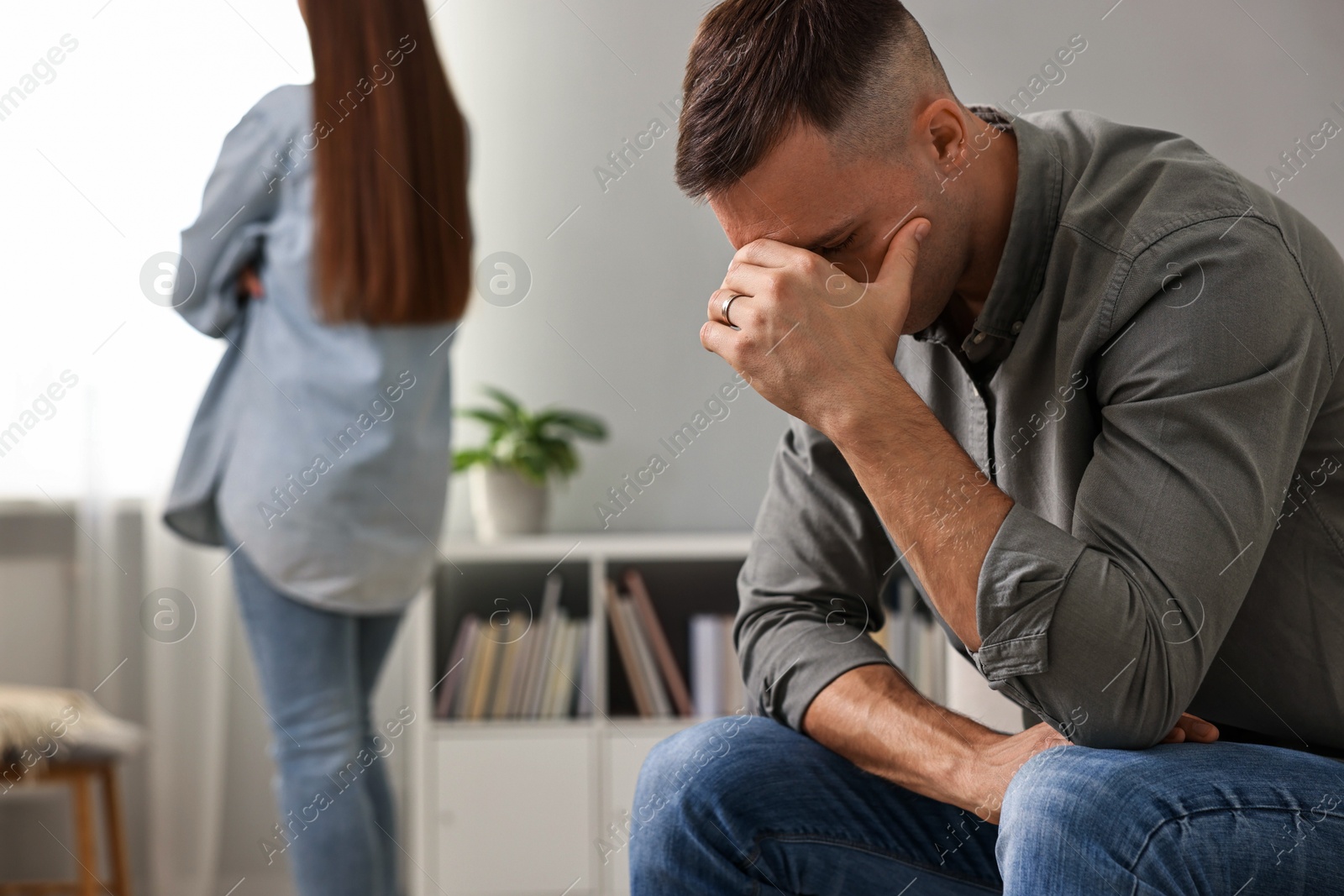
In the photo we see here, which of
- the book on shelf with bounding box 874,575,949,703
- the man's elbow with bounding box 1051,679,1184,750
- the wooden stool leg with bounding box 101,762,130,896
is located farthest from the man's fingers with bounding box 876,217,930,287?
the wooden stool leg with bounding box 101,762,130,896

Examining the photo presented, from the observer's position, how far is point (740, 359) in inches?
28.9

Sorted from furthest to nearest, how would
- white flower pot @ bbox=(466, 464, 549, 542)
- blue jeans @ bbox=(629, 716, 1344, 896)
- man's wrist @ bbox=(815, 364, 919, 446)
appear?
white flower pot @ bbox=(466, 464, 549, 542) < man's wrist @ bbox=(815, 364, 919, 446) < blue jeans @ bbox=(629, 716, 1344, 896)

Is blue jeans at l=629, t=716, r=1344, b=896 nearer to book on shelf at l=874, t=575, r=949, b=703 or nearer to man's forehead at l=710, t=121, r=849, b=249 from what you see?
man's forehead at l=710, t=121, r=849, b=249

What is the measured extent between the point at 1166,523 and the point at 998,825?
0.81 feet

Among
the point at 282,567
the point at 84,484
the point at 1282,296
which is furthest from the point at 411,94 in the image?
the point at 84,484

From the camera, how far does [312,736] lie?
4.41ft

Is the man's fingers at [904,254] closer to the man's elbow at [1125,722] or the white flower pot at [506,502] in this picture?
the man's elbow at [1125,722]

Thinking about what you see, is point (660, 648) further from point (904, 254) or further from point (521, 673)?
point (904, 254)

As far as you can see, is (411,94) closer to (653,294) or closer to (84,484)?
(653,294)

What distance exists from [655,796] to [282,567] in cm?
69

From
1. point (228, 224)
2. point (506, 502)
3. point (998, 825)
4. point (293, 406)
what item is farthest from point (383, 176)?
point (998, 825)

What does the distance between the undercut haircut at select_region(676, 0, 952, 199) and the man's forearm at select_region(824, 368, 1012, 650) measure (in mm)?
188

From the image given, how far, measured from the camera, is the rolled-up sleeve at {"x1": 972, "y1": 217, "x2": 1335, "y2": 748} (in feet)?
2.05

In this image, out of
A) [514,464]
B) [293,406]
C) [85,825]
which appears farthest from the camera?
[514,464]
